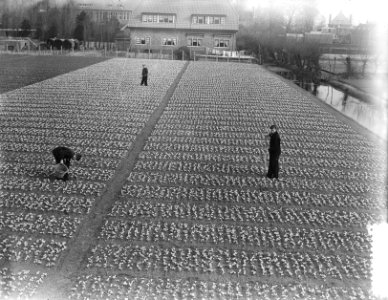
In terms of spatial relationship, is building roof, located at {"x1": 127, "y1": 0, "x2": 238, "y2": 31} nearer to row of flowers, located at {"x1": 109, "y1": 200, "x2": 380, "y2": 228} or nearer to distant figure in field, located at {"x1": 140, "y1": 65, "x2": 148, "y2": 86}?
distant figure in field, located at {"x1": 140, "y1": 65, "x2": 148, "y2": 86}

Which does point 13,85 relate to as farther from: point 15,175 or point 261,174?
point 261,174

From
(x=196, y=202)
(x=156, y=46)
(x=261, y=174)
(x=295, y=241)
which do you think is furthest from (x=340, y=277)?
(x=156, y=46)

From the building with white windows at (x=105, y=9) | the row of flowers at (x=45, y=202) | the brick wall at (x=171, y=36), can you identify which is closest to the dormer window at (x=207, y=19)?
the brick wall at (x=171, y=36)

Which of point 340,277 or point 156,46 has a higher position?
point 156,46

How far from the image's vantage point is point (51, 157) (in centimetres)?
1342

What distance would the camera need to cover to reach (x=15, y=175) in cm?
1193

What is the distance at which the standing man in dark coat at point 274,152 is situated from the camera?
1211 centimetres

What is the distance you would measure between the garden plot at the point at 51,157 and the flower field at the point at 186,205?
0.04 m

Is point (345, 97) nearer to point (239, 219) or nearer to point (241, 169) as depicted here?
point (241, 169)

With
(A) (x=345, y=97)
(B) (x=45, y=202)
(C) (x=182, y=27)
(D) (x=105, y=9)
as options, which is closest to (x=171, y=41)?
(C) (x=182, y=27)

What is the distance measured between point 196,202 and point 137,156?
12.8 feet

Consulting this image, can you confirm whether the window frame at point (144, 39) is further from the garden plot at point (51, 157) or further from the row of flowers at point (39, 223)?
the row of flowers at point (39, 223)

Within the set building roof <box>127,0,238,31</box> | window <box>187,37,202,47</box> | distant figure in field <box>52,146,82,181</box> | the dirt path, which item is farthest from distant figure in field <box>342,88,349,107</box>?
window <box>187,37,202,47</box>

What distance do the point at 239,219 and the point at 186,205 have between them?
4.15 feet
